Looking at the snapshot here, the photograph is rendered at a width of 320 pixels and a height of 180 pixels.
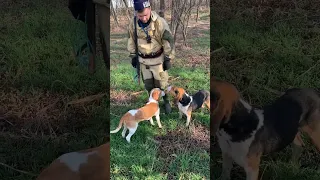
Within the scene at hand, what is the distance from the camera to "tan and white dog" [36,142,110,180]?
322 cm

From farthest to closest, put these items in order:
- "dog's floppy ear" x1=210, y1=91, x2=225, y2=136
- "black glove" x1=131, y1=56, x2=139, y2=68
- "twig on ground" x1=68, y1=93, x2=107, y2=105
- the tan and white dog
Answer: "twig on ground" x1=68, y1=93, x2=107, y2=105 → the tan and white dog → "dog's floppy ear" x1=210, y1=91, x2=225, y2=136 → "black glove" x1=131, y1=56, x2=139, y2=68

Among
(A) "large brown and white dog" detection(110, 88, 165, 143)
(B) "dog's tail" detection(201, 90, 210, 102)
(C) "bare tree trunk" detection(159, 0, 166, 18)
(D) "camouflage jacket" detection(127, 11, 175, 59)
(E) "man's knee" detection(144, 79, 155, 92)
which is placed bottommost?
(A) "large brown and white dog" detection(110, 88, 165, 143)

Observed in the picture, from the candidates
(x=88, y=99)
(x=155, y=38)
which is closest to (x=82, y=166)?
(x=88, y=99)

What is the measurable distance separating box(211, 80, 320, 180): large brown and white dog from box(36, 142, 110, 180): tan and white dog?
30.6 inches

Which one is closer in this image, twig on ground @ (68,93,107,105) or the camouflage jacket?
the camouflage jacket

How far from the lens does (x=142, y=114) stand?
9.27ft

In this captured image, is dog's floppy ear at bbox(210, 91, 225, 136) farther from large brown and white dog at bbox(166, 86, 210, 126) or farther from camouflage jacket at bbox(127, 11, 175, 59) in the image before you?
camouflage jacket at bbox(127, 11, 175, 59)

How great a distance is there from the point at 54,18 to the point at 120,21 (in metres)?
0.91

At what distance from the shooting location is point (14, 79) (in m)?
3.50

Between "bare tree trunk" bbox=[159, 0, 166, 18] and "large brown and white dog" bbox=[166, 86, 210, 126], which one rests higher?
"bare tree trunk" bbox=[159, 0, 166, 18]

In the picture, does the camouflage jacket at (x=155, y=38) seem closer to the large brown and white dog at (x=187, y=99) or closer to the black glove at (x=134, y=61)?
the black glove at (x=134, y=61)

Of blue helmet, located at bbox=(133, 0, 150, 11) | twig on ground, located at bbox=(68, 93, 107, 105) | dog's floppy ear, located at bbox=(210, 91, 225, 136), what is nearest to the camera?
blue helmet, located at bbox=(133, 0, 150, 11)

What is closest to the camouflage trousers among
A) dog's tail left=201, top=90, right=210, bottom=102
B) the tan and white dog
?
dog's tail left=201, top=90, right=210, bottom=102

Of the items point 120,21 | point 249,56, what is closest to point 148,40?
point 120,21
